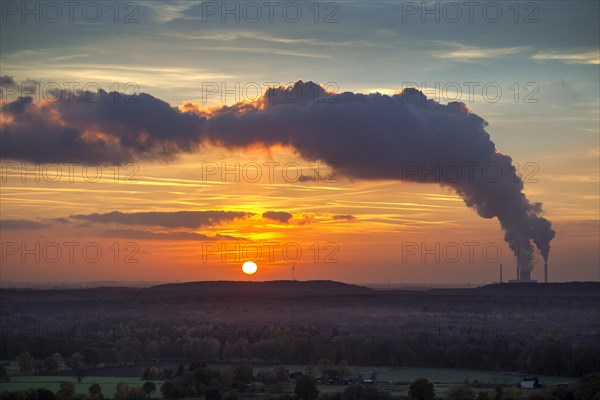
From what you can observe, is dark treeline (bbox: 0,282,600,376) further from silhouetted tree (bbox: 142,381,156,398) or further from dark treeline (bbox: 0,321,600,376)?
silhouetted tree (bbox: 142,381,156,398)

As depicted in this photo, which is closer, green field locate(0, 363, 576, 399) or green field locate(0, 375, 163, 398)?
green field locate(0, 375, 163, 398)

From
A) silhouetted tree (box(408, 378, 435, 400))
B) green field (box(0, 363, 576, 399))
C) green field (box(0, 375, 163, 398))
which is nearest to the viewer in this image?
silhouetted tree (box(408, 378, 435, 400))

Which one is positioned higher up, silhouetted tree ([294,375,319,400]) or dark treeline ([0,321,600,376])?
dark treeline ([0,321,600,376])

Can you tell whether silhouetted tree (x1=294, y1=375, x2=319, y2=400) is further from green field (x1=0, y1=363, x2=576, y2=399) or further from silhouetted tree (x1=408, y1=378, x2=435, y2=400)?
silhouetted tree (x1=408, y1=378, x2=435, y2=400)

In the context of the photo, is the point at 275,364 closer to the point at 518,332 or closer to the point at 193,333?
the point at 193,333

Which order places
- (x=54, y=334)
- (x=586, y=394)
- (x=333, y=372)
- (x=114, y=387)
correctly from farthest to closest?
(x=54, y=334) → (x=333, y=372) → (x=114, y=387) → (x=586, y=394)

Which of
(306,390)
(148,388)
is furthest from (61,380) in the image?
(306,390)

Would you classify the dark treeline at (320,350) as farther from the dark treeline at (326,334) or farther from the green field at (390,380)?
the green field at (390,380)

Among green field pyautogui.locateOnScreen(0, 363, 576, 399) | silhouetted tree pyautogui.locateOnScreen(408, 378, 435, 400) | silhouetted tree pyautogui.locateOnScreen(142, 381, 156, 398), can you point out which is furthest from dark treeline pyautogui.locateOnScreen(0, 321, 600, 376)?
silhouetted tree pyautogui.locateOnScreen(408, 378, 435, 400)

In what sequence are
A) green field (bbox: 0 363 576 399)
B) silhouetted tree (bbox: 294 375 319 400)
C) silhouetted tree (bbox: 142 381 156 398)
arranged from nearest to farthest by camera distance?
silhouetted tree (bbox: 294 375 319 400), silhouetted tree (bbox: 142 381 156 398), green field (bbox: 0 363 576 399)

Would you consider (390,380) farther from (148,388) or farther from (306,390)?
(148,388)

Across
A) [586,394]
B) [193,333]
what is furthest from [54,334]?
[586,394]
